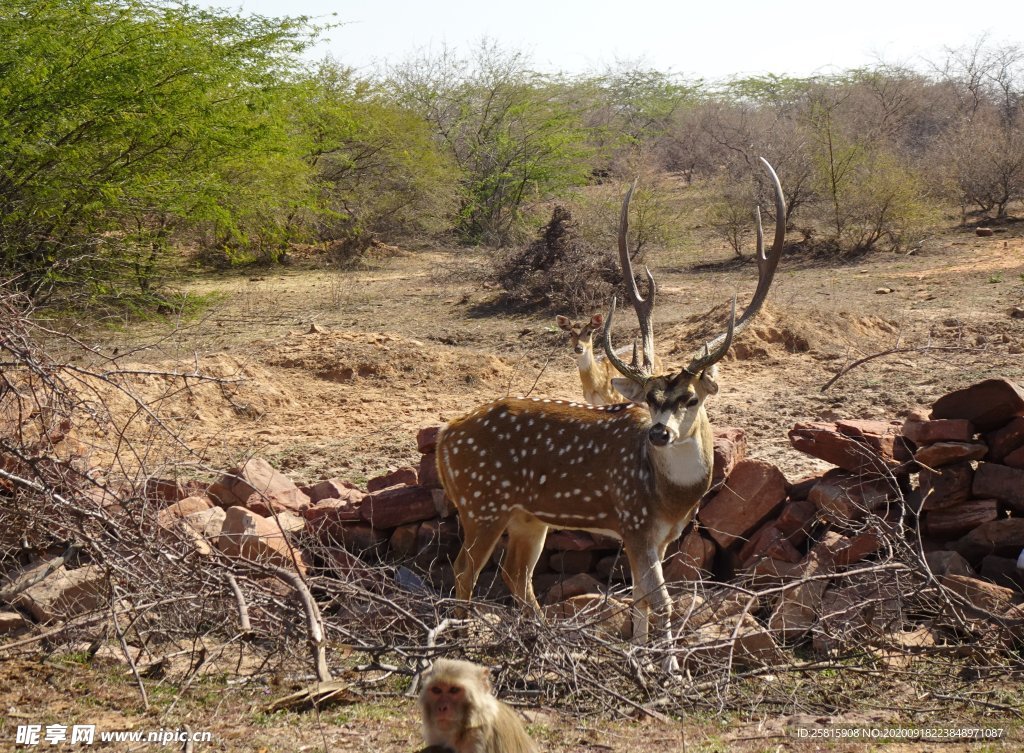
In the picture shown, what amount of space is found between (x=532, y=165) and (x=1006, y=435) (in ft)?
73.3

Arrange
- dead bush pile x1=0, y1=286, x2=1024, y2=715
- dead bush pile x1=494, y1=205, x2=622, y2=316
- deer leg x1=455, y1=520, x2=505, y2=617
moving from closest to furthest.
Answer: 1. dead bush pile x1=0, y1=286, x2=1024, y2=715
2. deer leg x1=455, y1=520, x2=505, y2=617
3. dead bush pile x1=494, y1=205, x2=622, y2=316

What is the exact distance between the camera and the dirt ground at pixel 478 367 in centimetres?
528

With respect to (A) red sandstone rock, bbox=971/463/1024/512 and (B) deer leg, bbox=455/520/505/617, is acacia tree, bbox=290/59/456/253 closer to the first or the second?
(B) deer leg, bbox=455/520/505/617

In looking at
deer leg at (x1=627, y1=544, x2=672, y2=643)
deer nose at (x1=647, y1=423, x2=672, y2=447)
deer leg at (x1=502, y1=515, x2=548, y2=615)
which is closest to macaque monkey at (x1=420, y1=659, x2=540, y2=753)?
deer leg at (x1=627, y1=544, x2=672, y2=643)

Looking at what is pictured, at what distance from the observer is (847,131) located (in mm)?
29984

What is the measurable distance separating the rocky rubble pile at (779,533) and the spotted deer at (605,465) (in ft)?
0.91

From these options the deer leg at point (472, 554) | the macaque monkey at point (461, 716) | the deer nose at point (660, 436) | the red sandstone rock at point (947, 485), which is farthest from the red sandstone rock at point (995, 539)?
the macaque monkey at point (461, 716)

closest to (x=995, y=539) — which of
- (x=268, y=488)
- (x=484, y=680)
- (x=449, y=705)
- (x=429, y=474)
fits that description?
(x=429, y=474)

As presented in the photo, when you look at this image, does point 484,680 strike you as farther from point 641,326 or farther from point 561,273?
point 561,273

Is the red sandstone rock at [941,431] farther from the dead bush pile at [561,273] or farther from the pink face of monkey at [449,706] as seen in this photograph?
the dead bush pile at [561,273]

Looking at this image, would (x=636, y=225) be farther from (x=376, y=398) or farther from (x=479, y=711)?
(x=479, y=711)

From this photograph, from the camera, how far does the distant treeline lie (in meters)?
15.3

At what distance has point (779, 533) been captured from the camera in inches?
312

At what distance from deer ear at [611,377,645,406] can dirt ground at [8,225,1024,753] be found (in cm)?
212
